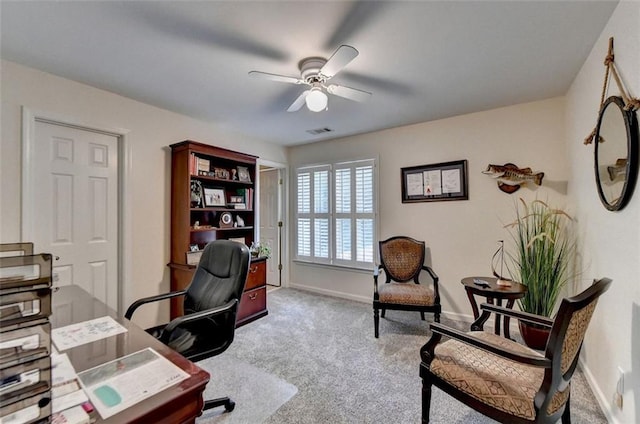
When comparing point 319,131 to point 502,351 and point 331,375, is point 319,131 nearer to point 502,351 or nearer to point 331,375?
point 331,375

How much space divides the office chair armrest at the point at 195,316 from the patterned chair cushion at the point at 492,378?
3.89ft

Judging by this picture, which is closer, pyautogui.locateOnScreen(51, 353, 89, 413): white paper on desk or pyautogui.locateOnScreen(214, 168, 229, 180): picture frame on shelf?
pyautogui.locateOnScreen(51, 353, 89, 413): white paper on desk

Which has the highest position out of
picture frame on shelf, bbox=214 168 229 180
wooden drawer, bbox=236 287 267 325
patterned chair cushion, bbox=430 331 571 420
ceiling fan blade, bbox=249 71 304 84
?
ceiling fan blade, bbox=249 71 304 84

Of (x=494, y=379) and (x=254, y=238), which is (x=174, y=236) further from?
(x=494, y=379)

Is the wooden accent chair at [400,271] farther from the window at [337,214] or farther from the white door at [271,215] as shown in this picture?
the white door at [271,215]

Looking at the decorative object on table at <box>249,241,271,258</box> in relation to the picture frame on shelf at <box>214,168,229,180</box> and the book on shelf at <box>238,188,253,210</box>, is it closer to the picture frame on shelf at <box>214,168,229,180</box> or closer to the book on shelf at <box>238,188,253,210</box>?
the book on shelf at <box>238,188,253,210</box>

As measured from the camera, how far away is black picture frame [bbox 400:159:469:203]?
3217mm

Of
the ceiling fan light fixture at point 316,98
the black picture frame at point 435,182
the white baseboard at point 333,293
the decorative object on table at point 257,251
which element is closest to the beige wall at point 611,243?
the black picture frame at point 435,182

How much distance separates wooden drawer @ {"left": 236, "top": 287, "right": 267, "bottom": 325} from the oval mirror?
10.4 ft

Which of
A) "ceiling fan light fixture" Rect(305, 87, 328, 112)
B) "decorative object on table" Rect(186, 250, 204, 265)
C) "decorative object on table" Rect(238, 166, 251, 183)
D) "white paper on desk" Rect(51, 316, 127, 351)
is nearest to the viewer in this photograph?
"white paper on desk" Rect(51, 316, 127, 351)

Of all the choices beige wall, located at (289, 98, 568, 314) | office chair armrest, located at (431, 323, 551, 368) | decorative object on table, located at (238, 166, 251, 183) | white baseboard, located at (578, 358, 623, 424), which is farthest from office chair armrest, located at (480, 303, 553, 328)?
decorative object on table, located at (238, 166, 251, 183)

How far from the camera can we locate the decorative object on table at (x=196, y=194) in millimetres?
3182

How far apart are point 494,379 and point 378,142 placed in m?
3.05

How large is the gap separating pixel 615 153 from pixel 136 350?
2613mm
